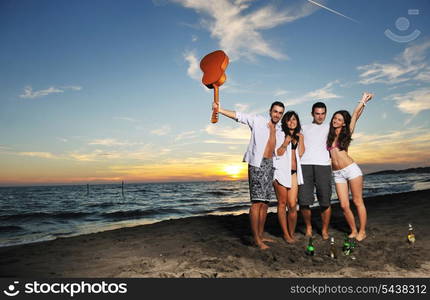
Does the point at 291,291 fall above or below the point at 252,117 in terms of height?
below

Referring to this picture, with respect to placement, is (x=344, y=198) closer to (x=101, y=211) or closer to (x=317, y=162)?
(x=317, y=162)

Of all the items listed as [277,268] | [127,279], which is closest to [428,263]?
[277,268]

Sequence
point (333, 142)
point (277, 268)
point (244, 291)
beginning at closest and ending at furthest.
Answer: point (244, 291) → point (277, 268) → point (333, 142)

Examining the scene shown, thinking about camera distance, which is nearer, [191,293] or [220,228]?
[191,293]

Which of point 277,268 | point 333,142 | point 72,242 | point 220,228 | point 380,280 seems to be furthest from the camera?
point 220,228

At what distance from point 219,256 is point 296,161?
2074 millimetres

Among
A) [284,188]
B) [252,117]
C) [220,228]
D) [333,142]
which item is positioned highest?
[252,117]

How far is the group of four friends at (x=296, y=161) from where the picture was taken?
16.1 ft

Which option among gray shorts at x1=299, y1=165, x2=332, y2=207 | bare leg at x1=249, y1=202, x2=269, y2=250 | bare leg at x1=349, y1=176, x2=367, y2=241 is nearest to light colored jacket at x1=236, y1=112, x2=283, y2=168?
bare leg at x1=249, y1=202, x2=269, y2=250

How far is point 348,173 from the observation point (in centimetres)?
→ 511

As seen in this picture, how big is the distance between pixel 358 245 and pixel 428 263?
1.00m

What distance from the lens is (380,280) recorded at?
3.40 meters

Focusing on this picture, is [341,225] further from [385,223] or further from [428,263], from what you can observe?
[428,263]

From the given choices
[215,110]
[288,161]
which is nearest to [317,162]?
[288,161]
